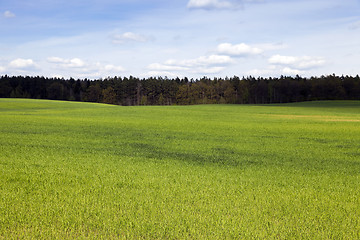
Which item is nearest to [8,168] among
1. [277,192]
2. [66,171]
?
[66,171]

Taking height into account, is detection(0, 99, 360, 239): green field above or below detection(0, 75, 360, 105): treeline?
below

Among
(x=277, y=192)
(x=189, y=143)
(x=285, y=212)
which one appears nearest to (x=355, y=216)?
(x=285, y=212)

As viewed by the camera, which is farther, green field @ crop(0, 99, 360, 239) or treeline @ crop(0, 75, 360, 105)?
treeline @ crop(0, 75, 360, 105)

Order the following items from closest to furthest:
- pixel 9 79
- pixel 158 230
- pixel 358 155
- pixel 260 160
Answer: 1. pixel 158 230
2. pixel 260 160
3. pixel 358 155
4. pixel 9 79

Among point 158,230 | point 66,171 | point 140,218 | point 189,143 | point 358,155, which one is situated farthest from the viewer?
point 189,143

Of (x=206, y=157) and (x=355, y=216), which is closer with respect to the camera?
(x=355, y=216)

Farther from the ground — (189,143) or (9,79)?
(9,79)

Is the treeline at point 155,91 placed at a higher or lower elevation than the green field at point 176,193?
higher

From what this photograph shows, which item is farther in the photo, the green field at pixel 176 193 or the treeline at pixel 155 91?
the treeline at pixel 155 91

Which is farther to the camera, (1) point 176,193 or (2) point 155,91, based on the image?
(2) point 155,91

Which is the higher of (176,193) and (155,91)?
(155,91)

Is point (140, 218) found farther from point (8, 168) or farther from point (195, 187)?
point (8, 168)

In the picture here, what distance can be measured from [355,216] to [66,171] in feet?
23.9

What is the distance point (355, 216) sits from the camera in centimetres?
612
